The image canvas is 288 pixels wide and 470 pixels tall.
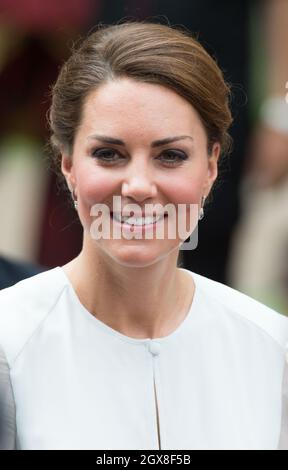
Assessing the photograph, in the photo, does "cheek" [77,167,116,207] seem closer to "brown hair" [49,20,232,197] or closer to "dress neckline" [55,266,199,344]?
"brown hair" [49,20,232,197]

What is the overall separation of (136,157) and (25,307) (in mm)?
389

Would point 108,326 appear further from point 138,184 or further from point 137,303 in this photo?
point 138,184

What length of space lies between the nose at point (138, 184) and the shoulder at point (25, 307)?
289mm

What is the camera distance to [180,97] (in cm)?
235

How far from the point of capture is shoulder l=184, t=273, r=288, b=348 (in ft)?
8.53

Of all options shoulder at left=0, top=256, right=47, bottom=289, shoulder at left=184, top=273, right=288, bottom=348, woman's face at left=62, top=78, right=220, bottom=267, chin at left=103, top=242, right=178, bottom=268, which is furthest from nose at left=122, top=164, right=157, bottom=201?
shoulder at left=0, top=256, right=47, bottom=289

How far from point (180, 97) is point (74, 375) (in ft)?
1.92

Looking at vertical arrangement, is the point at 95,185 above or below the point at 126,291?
above

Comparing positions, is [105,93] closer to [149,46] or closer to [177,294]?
[149,46]

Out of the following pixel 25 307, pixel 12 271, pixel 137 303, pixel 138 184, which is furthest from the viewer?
pixel 12 271

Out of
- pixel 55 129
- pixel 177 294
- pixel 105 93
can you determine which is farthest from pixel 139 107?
pixel 177 294

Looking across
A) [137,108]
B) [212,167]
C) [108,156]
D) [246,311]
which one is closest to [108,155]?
[108,156]

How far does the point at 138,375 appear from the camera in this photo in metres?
2.48
